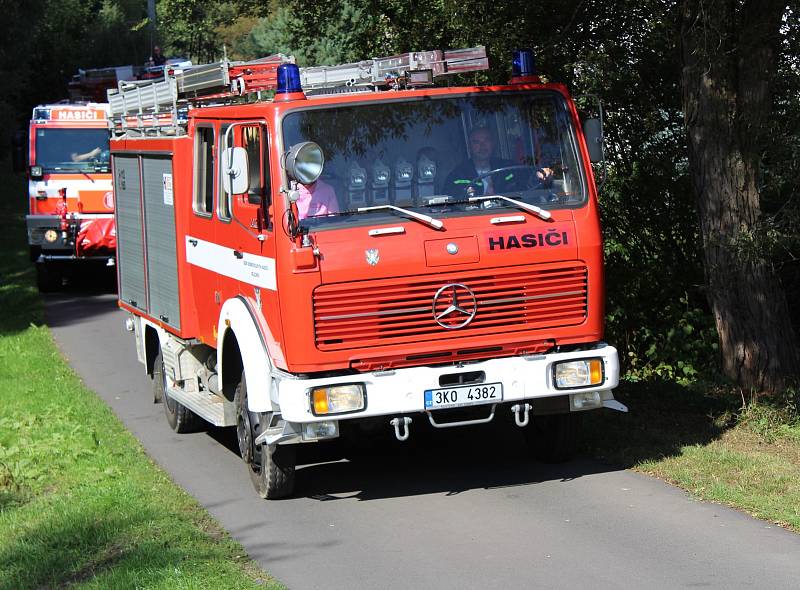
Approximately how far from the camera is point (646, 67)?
1170 centimetres

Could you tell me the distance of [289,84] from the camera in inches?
314

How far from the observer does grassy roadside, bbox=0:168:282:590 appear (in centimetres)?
664

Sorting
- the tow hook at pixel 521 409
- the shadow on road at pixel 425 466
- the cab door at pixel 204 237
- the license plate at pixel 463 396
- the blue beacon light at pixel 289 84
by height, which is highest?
the blue beacon light at pixel 289 84

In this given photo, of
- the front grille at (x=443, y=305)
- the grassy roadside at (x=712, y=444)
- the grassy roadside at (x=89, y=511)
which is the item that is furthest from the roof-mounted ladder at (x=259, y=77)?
the grassy roadside at (x=712, y=444)

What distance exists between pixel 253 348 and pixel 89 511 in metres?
1.39

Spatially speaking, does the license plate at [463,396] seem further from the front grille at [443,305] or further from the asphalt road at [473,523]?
the asphalt road at [473,523]

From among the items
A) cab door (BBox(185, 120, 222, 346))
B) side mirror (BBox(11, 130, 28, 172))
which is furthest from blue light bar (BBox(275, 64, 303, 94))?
side mirror (BBox(11, 130, 28, 172))

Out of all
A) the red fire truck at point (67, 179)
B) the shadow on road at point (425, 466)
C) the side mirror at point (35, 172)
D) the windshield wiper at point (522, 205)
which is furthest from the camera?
the side mirror at point (35, 172)

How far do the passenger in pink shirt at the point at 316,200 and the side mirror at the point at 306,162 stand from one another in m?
0.13

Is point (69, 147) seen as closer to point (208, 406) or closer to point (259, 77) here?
point (259, 77)

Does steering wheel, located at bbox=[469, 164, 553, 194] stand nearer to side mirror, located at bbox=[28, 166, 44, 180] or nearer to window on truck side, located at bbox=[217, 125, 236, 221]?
window on truck side, located at bbox=[217, 125, 236, 221]

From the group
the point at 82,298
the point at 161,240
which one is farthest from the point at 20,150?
the point at 161,240

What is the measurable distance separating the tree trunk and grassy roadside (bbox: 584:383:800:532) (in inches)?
17.2

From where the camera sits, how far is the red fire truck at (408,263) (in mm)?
7562
